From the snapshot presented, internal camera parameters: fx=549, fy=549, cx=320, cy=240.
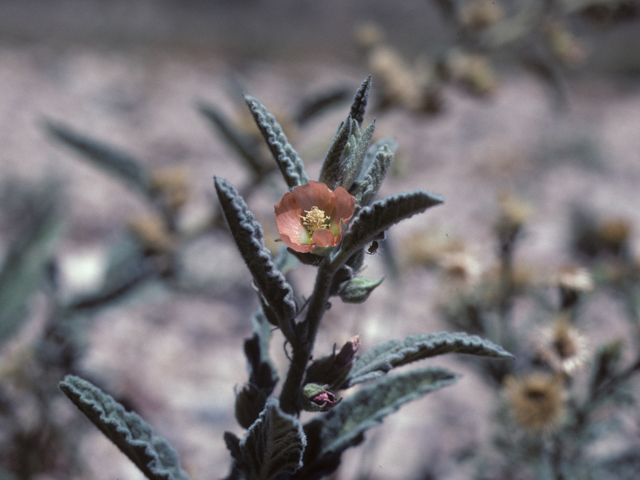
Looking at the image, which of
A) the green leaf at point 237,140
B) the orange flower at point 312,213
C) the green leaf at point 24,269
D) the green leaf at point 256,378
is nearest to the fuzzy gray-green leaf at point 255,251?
the orange flower at point 312,213

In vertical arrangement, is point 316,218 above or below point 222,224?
below

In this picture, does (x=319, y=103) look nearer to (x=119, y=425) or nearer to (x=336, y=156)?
(x=336, y=156)

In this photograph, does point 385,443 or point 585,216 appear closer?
point 385,443

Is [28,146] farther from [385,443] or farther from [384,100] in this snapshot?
[385,443]

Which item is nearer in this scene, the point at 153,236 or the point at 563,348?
the point at 563,348

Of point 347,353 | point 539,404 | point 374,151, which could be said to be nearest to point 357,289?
point 347,353

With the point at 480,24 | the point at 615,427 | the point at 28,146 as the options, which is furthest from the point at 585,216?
the point at 28,146
